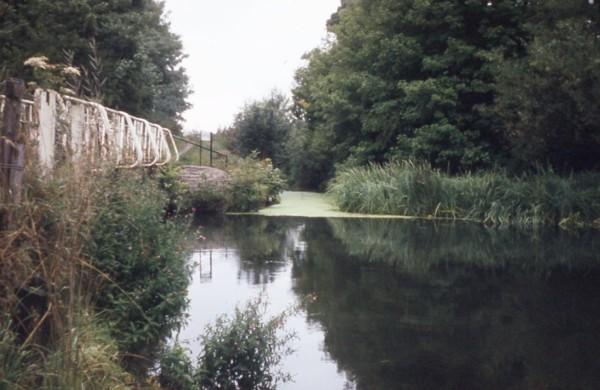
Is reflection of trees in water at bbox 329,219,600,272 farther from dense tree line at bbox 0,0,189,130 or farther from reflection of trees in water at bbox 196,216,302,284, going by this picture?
dense tree line at bbox 0,0,189,130

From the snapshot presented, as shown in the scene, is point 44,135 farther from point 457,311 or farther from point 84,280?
point 457,311

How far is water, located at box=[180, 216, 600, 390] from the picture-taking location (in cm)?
686

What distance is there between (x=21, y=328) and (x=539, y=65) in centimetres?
1970

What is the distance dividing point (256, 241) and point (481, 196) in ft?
31.9

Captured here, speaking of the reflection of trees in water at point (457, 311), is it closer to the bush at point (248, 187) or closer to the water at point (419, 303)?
the water at point (419, 303)

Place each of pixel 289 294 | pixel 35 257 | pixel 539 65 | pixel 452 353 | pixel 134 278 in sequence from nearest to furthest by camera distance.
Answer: pixel 35 257
pixel 134 278
pixel 452 353
pixel 289 294
pixel 539 65

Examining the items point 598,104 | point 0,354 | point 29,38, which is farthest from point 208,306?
point 29,38

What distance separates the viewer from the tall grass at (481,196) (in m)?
22.0

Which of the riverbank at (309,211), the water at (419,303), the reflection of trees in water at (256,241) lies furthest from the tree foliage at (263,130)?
the water at (419,303)

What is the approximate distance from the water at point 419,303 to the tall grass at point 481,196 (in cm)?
493

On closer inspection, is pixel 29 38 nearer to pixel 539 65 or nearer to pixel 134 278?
pixel 539 65

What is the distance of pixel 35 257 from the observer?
488cm

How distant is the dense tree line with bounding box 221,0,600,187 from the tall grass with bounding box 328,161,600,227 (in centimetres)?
149

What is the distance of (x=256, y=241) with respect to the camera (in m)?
15.9
